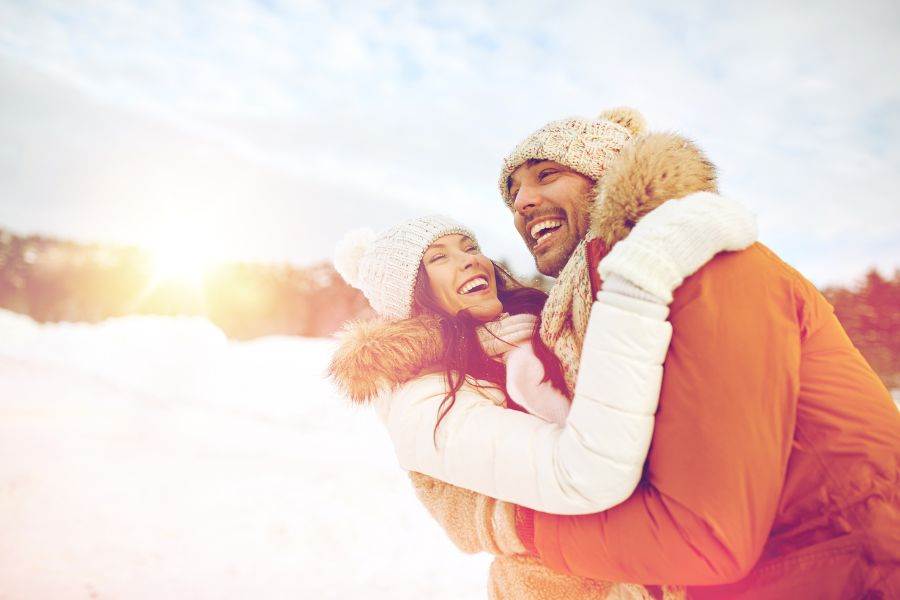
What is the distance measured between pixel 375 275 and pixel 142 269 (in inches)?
602

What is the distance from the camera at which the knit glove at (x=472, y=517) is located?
162cm

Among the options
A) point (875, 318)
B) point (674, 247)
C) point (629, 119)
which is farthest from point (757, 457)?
point (875, 318)

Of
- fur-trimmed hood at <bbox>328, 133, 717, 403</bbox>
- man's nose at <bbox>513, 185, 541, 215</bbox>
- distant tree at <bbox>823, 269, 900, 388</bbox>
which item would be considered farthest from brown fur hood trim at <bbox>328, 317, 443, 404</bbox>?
distant tree at <bbox>823, 269, 900, 388</bbox>

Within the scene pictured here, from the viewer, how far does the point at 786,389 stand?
3.86 ft

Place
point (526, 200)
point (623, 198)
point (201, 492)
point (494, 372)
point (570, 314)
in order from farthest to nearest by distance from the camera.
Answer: point (201, 492) → point (526, 200) → point (494, 372) → point (570, 314) → point (623, 198)

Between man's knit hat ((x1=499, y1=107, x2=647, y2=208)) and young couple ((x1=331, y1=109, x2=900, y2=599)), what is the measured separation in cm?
66

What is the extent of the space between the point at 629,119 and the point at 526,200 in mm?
660

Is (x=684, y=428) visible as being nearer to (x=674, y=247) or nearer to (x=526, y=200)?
(x=674, y=247)

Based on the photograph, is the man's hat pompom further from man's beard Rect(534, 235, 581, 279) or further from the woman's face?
the woman's face

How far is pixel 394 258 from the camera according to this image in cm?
254

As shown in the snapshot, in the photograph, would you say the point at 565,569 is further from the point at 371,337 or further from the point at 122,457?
the point at 122,457

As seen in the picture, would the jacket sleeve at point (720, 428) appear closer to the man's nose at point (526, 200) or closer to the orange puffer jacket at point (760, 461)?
the orange puffer jacket at point (760, 461)

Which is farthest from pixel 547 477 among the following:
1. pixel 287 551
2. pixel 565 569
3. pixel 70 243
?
pixel 70 243

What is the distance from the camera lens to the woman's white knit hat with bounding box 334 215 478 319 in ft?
8.24
